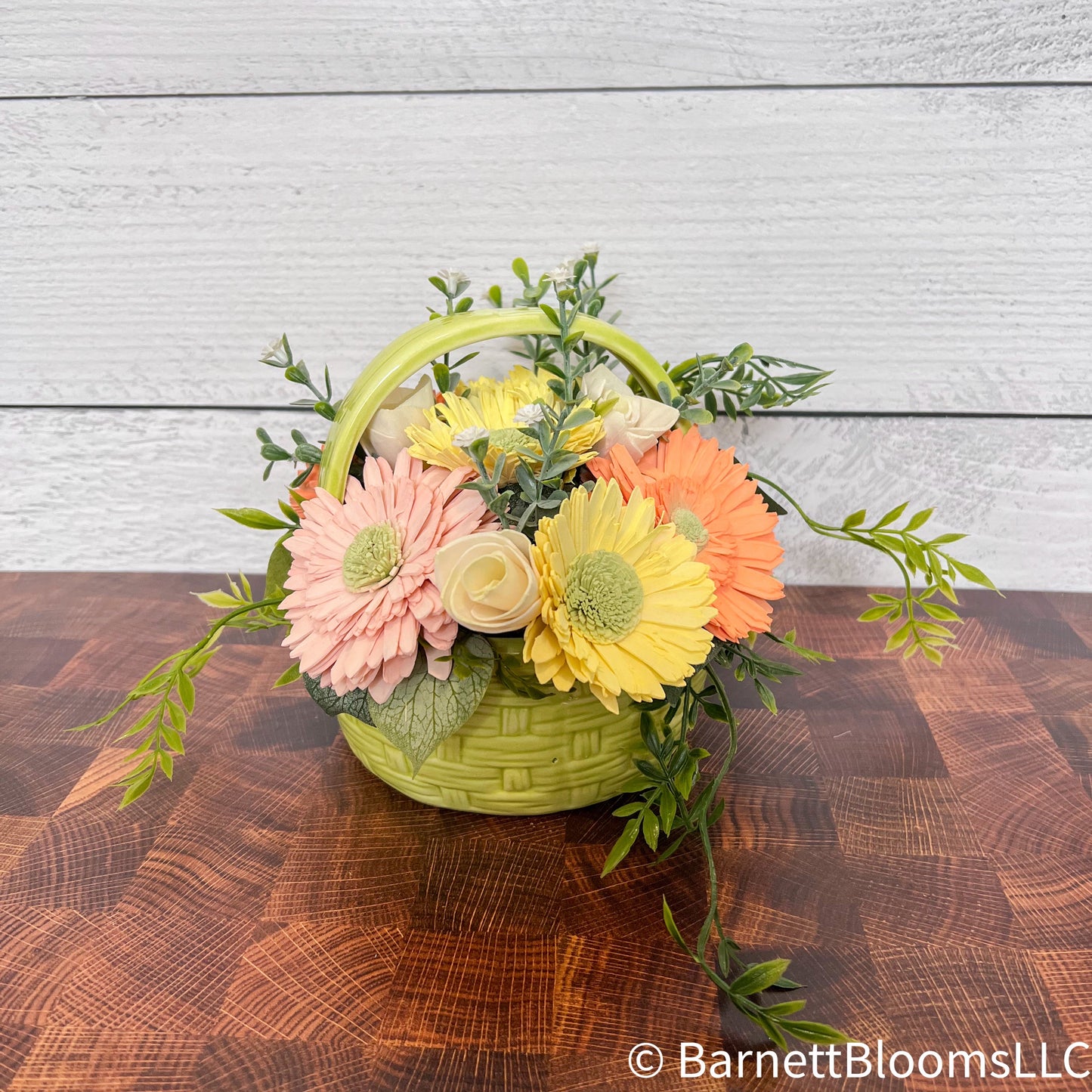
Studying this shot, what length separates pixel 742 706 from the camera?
2.22ft

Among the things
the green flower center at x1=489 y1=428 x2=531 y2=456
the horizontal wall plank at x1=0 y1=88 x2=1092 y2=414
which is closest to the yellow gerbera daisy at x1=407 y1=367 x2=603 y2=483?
the green flower center at x1=489 y1=428 x2=531 y2=456

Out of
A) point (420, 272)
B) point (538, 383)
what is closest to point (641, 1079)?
point (538, 383)

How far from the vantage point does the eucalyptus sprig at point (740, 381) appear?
0.61 meters

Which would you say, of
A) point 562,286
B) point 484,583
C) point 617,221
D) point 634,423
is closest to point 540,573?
point 484,583

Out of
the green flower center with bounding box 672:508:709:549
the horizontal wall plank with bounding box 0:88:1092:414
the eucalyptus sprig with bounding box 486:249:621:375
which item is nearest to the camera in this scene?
the green flower center with bounding box 672:508:709:549

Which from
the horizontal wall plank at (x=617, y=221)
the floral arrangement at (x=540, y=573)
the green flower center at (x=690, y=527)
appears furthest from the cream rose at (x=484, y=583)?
the horizontal wall plank at (x=617, y=221)

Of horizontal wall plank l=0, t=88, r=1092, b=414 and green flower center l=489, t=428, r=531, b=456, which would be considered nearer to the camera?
green flower center l=489, t=428, r=531, b=456

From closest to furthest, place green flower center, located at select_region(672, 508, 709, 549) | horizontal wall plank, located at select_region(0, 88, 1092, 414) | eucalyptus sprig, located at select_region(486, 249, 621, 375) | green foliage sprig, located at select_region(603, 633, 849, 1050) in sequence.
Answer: green foliage sprig, located at select_region(603, 633, 849, 1050) < green flower center, located at select_region(672, 508, 709, 549) < eucalyptus sprig, located at select_region(486, 249, 621, 375) < horizontal wall plank, located at select_region(0, 88, 1092, 414)

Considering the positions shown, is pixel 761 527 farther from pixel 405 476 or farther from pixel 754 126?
pixel 754 126

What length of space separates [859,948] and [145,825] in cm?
44

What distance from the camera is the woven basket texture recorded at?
20.0 inches

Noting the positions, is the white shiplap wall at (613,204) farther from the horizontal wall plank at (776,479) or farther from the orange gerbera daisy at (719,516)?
the orange gerbera daisy at (719,516)

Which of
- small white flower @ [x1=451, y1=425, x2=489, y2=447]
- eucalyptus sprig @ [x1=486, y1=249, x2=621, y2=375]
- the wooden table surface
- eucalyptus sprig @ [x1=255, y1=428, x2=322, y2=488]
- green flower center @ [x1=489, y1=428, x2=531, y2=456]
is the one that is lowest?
the wooden table surface

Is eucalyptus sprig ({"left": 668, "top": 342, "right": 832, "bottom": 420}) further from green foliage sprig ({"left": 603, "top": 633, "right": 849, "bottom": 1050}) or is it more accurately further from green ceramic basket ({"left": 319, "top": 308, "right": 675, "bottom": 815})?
green foliage sprig ({"left": 603, "top": 633, "right": 849, "bottom": 1050})
